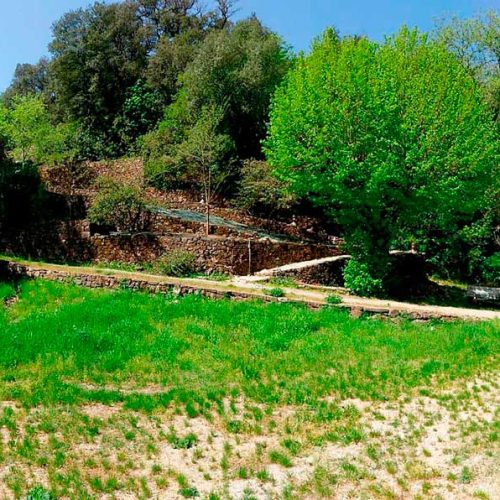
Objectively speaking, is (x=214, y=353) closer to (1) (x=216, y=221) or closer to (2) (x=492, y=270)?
(1) (x=216, y=221)

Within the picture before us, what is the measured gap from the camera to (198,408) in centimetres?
955

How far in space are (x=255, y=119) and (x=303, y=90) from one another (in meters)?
13.2

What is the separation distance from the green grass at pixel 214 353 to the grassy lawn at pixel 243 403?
5 cm

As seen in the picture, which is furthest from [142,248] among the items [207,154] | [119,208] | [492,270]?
[492,270]

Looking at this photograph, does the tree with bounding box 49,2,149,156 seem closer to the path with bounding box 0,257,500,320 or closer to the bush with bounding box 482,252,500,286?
the path with bounding box 0,257,500,320

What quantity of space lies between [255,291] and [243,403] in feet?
23.4

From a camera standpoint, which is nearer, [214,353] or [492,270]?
[214,353]

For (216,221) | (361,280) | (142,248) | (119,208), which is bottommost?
(361,280)

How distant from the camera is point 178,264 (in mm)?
20359

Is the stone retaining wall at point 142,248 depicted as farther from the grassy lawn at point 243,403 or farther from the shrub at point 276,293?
the grassy lawn at point 243,403

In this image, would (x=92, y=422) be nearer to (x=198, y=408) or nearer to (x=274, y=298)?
(x=198, y=408)

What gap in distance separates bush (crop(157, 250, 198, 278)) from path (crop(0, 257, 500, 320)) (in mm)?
1157

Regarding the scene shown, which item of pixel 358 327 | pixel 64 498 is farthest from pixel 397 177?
pixel 64 498

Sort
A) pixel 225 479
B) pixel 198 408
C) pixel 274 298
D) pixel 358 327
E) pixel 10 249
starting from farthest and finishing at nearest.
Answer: pixel 10 249
pixel 274 298
pixel 358 327
pixel 198 408
pixel 225 479
